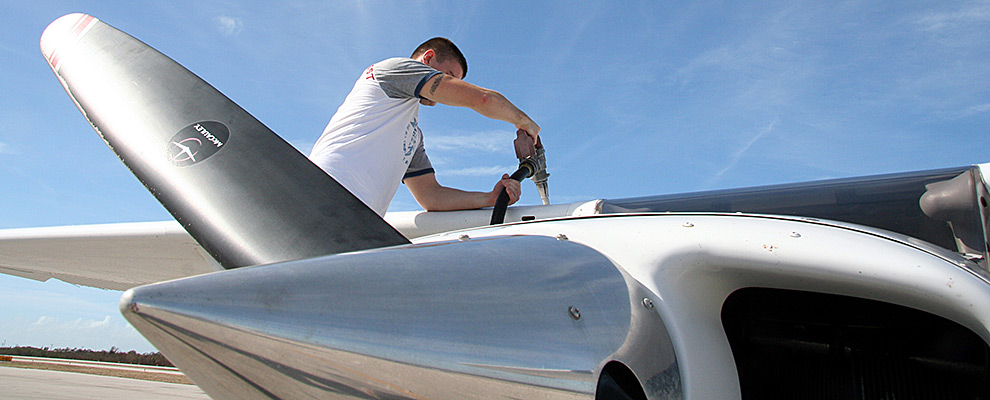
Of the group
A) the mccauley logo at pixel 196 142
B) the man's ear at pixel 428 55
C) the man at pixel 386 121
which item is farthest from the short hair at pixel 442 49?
the mccauley logo at pixel 196 142

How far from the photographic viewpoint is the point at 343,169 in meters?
2.04

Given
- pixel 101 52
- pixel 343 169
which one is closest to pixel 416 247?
pixel 343 169

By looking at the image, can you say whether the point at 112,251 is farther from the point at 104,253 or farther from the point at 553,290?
the point at 553,290

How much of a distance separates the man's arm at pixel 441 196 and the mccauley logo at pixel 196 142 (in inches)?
53.1

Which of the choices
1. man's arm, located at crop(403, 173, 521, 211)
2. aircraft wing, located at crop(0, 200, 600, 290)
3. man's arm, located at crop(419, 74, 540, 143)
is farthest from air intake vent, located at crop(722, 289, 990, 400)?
aircraft wing, located at crop(0, 200, 600, 290)

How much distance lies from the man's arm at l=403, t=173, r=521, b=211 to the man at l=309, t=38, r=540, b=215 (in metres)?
0.37

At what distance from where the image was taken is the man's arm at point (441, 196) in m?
2.70

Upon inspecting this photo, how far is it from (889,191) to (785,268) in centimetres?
90

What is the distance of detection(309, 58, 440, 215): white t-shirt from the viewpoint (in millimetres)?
2068

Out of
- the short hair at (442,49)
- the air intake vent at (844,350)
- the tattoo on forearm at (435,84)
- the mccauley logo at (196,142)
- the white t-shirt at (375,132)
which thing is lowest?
the air intake vent at (844,350)

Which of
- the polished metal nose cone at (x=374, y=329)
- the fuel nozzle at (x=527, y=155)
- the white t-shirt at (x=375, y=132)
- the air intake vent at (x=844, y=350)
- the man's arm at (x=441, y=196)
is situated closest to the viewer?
the polished metal nose cone at (x=374, y=329)

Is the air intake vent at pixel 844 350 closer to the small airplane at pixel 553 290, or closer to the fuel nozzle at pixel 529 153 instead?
the small airplane at pixel 553 290

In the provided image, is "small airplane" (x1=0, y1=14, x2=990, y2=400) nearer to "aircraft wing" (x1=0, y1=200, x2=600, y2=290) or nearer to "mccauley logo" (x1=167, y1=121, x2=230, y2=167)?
"mccauley logo" (x1=167, y1=121, x2=230, y2=167)

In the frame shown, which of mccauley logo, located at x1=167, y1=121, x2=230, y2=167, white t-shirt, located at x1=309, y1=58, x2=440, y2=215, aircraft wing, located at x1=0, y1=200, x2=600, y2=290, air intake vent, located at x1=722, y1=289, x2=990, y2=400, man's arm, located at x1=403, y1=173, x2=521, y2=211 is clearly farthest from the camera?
aircraft wing, located at x1=0, y1=200, x2=600, y2=290
